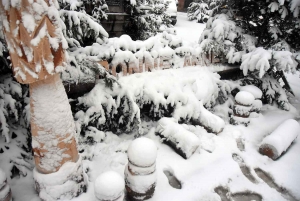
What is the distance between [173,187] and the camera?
2.77m

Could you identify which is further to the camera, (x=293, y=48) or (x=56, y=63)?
(x=293, y=48)

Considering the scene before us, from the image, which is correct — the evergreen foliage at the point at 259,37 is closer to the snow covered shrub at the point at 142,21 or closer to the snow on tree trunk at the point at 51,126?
the snow covered shrub at the point at 142,21

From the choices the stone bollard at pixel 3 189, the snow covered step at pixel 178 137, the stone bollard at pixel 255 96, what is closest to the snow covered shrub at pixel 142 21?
the stone bollard at pixel 255 96

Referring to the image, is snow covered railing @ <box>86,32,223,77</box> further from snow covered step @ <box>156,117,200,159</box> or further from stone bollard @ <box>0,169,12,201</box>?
stone bollard @ <box>0,169,12,201</box>

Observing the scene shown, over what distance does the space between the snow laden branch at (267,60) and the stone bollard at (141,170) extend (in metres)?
2.87

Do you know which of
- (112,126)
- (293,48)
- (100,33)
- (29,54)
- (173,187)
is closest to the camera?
(29,54)

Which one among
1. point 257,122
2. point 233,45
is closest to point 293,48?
point 233,45

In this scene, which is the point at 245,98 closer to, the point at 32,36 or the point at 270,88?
the point at 270,88

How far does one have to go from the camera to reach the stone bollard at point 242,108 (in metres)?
3.98

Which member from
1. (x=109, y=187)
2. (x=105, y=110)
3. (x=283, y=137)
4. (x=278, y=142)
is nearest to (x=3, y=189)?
(x=109, y=187)

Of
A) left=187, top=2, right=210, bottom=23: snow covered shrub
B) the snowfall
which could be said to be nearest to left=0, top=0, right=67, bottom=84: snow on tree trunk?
the snowfall

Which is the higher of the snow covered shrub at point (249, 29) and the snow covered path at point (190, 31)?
the snow covered shrub at point (249, 29)

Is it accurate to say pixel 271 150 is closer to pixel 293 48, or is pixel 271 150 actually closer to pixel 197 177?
pixel 197 177

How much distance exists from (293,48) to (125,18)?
4379 mm
